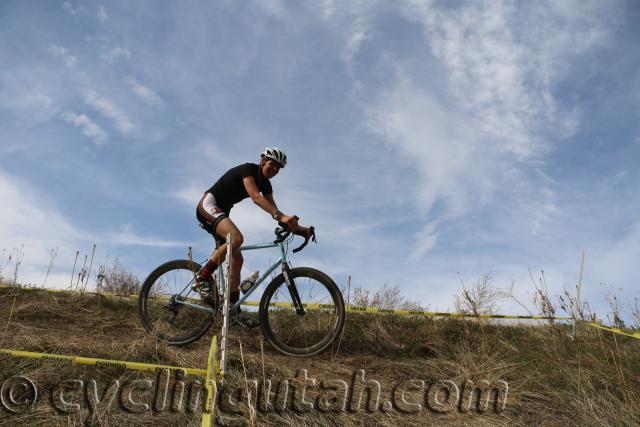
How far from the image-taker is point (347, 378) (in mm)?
5359

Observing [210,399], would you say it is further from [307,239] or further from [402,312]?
[402,312]

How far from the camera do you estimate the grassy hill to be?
166 inches

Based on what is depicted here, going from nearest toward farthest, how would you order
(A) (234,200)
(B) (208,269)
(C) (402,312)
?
(B) (208,269) → (A) (234,200) → (C) (402,312)

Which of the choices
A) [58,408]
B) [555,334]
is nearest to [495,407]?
[555,334]

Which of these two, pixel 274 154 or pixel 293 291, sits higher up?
pixel 274 154

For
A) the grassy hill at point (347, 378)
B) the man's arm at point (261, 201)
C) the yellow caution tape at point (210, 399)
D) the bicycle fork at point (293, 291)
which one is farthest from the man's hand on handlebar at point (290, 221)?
the yellow caution tape at point (210, 399)

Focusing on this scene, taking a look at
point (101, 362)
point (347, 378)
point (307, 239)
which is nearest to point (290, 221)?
point (307, 239)

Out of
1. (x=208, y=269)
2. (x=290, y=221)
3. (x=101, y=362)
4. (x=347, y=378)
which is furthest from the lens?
(x=208, y=269)

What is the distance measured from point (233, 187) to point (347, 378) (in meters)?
2.89

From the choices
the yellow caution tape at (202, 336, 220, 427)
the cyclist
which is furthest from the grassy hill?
the cyclist

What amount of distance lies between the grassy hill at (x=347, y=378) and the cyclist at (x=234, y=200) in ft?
3.47

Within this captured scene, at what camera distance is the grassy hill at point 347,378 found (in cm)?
423

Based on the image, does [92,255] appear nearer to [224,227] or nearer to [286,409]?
[224,227]

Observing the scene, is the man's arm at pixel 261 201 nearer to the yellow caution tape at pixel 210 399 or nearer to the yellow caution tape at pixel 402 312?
the yellow caution tape at pixel 402 312
